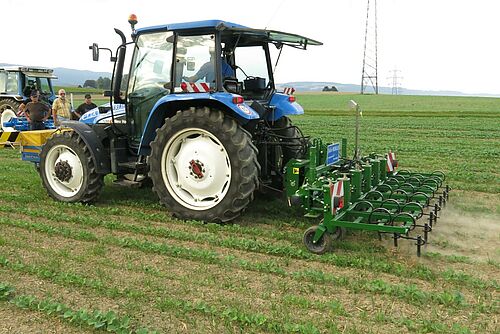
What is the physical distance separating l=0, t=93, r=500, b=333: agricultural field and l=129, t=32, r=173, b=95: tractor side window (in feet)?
5.28

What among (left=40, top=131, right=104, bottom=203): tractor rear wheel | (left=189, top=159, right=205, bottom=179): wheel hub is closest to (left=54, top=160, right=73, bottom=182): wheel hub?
(left=40, top=131, right=104, bottom=203): tractor rear wheel

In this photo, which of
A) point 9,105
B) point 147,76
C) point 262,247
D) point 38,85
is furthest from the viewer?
point 38,85

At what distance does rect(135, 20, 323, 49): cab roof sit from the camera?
18.7 feet

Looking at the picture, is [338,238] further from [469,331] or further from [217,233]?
[469,331]

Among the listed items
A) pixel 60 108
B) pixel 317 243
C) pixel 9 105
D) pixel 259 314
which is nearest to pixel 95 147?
pixel 317 243

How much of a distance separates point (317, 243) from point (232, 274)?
3.13 ft

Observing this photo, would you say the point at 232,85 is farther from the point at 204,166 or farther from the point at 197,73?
the point at 204,166

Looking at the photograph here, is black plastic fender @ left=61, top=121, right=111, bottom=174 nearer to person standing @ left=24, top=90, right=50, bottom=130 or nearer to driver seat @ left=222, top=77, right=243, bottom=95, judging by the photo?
driver seat @ left=222, top=77, right=243, bottom=95

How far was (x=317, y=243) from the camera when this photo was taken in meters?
4.82

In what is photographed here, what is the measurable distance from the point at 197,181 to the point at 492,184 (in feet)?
16.1

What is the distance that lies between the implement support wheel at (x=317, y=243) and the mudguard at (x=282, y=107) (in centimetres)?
226

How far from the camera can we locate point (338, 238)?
5078 mm

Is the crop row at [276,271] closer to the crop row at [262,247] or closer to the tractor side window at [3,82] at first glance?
the crop row at [262,247]

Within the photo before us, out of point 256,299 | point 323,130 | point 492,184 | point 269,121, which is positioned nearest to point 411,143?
point 323,130
